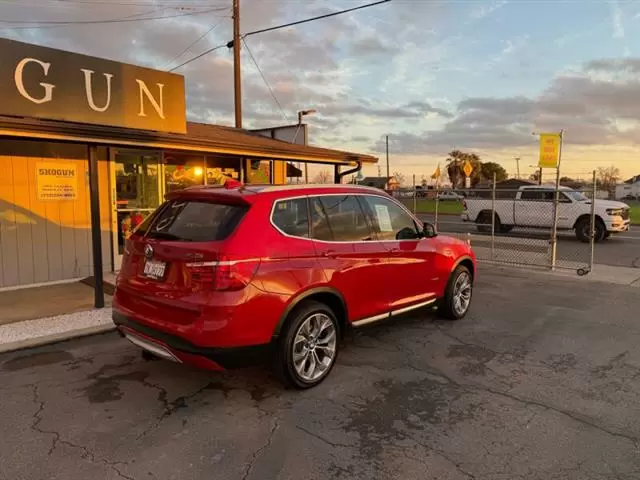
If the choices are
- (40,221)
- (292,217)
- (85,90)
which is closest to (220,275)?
(292,217)

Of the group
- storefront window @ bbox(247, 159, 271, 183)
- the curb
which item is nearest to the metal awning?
storefront window @ bbox(247, 159, 271, 183)

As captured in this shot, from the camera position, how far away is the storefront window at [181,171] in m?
10.1

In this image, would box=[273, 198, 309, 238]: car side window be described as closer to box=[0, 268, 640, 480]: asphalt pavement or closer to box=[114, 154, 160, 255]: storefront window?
box=[0, 268, 640, 480]: asphalt pavement

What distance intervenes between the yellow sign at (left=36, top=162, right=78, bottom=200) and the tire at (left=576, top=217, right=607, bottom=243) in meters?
15.7

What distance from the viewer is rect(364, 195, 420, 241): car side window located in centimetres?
517

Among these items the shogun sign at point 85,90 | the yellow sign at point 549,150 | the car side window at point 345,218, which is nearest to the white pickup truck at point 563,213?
the yellow sign at point 549,150

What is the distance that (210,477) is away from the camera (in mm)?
2949

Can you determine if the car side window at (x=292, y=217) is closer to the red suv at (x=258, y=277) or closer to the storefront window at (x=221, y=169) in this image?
the red suv at (x=258, y=277)

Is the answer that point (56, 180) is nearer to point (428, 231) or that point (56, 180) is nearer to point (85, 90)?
point (85, 90)

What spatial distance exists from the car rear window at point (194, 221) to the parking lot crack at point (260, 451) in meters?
1.46

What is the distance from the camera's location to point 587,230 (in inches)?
674

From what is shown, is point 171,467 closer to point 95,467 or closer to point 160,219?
point 95,467

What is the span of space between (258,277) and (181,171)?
7.23 metres

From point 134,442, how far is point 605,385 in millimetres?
3983
